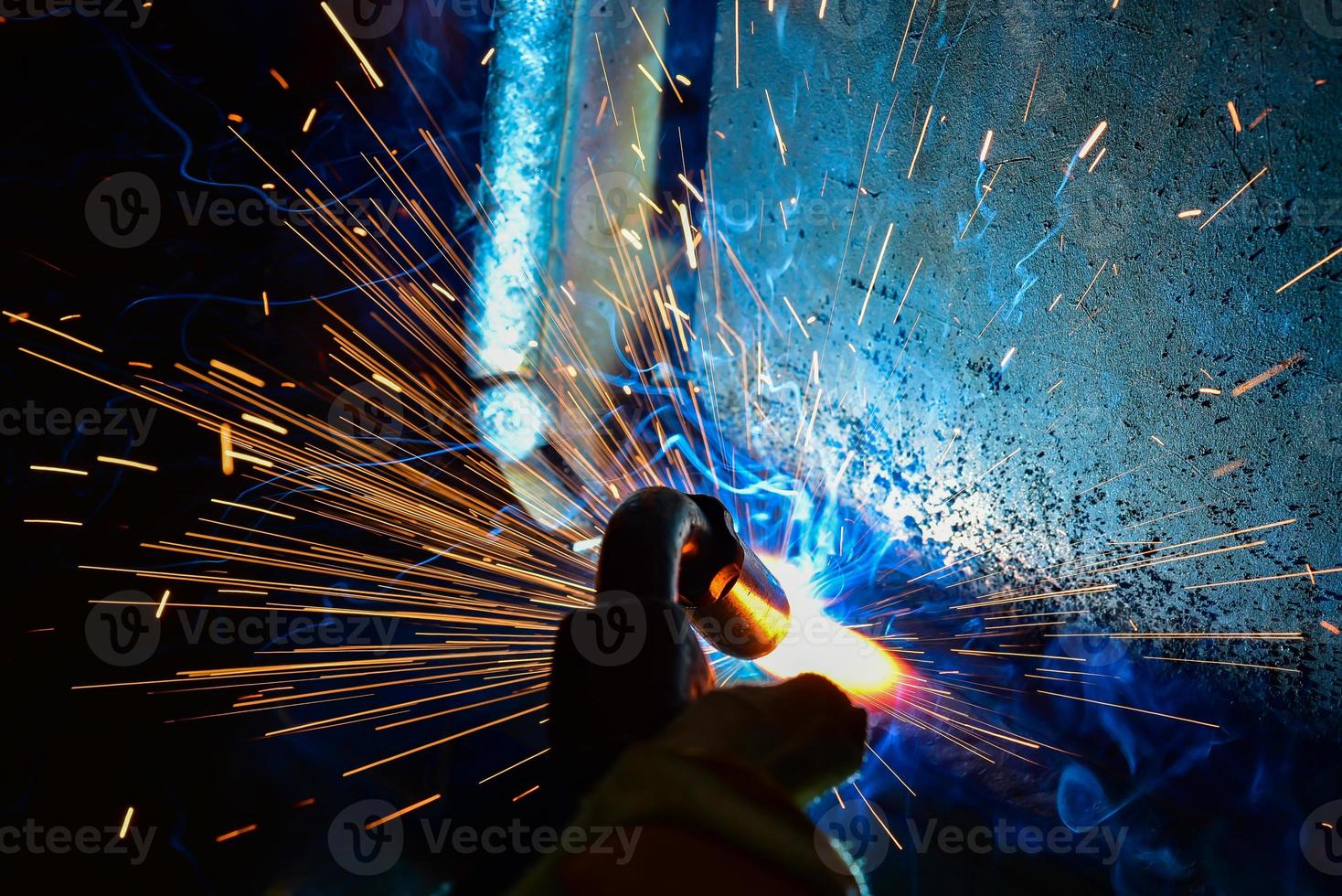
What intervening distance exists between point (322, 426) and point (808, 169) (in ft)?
5.82

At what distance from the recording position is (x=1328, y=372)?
48.3 inches

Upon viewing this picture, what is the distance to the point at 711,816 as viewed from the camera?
2.10 feet

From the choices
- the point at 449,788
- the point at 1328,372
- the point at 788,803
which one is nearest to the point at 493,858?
the point at 788,803
